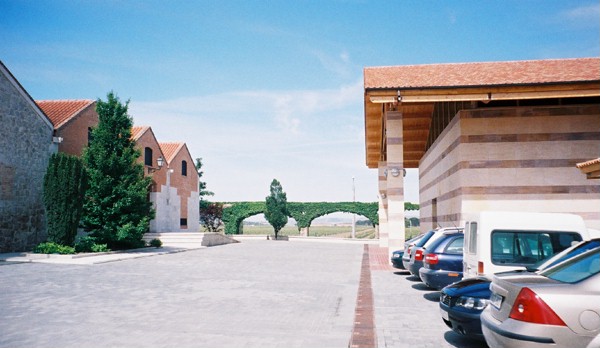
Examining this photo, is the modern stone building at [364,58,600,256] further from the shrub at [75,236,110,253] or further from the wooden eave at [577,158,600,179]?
the shrub at [75,236,110,253]

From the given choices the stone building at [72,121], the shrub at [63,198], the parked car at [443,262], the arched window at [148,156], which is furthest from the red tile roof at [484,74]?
the arched window at [148,156]

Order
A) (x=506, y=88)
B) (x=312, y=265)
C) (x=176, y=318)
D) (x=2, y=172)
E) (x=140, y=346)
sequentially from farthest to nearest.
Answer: (x=2, y=172), (x=312, y=265), (x=506, y=88), (x=176, y=318), (x=140, y=346)

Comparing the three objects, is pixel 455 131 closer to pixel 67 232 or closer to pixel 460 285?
pixel 460 285

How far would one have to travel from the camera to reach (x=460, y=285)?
6.13 meters

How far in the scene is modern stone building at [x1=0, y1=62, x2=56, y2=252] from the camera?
67.2ft

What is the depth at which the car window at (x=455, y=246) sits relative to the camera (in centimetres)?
989

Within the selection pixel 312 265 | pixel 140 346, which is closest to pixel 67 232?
pixel 312 265

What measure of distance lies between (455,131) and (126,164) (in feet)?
53.1

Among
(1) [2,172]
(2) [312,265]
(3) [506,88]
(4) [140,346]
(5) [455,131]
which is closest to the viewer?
(4) [140,346]

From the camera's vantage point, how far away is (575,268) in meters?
4.38

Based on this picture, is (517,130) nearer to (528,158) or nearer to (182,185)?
(528,158)

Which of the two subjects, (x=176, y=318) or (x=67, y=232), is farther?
(x=67, y=232)

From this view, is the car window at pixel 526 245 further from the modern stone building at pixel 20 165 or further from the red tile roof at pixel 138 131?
the red tile roof at pixel 138 131

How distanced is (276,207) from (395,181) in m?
27.8
